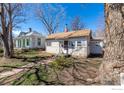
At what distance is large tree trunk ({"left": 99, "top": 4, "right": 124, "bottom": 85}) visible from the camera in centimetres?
169

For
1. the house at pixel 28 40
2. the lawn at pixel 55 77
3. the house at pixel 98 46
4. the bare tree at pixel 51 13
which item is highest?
the bare tree at pixel 51 13

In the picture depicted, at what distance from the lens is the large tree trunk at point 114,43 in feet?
5.54

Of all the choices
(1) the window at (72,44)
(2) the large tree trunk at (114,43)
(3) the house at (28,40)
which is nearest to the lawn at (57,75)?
(2) the large tree trunk at (114,43)

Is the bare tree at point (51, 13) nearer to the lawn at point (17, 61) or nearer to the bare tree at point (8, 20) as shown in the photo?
the lawn at point (17, 61)

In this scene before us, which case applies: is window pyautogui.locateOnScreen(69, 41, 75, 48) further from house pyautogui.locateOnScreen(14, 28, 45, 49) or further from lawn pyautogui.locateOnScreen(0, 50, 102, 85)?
house pyautogui.locateOnScreen(14, 28, 45, 49)

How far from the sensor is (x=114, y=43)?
1.76 m

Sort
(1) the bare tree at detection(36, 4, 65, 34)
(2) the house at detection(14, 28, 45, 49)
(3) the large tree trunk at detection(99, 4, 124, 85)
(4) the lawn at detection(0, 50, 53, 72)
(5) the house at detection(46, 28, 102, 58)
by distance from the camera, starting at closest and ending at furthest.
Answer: (3) the large tree trunk at detection(99, 4, 124, 85) < (1) the bare tree at detection(36, 4, 65, 34) < (4) the lawn at detection(0, 50, 53, 72) < (5) the house at detection(46, 28, 102, 58) < (2) the house at detection(14, 28, 45, 49)

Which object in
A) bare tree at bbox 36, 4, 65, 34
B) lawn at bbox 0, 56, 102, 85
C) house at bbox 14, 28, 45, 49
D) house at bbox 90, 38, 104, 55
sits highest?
bare tree at bbox 36, 4, 65, 34

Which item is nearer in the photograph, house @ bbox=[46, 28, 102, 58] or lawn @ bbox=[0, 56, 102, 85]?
lawn @ bbox=[0, 56, 102, 85]

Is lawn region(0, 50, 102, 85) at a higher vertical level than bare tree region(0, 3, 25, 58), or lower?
lower

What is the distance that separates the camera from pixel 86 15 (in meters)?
2.55

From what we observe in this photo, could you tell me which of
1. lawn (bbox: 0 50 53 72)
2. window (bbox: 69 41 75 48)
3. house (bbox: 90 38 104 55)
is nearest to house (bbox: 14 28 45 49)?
window (bbox: 69 41 75 48)

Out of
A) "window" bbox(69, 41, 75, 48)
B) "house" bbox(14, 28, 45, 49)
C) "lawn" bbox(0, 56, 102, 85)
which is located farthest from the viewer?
"house" bbox(14, 28, 45, 49)
